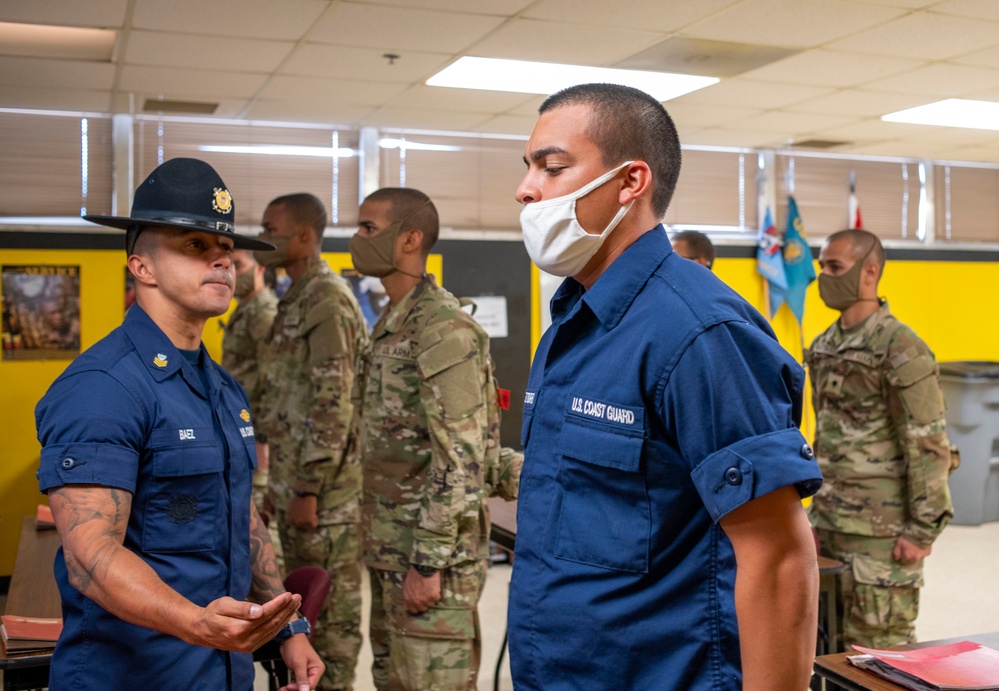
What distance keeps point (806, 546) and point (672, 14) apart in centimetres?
355

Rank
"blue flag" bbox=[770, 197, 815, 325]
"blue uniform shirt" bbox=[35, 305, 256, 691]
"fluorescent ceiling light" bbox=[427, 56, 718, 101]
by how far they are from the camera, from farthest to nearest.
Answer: "blue flag" bbox=[770, 197, 815, 325], "fluorescent ceiling light" bbox=[427, 56, 718, 101], "blue uniform shirt" bbox=[35, 305, 256, 691]

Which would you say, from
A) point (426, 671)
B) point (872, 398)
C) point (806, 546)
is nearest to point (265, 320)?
point (426, 671)

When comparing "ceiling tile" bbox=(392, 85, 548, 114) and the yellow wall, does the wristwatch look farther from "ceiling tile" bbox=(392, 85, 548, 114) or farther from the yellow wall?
the yellow wall

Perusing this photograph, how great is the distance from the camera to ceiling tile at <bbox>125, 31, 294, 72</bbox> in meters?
4.56

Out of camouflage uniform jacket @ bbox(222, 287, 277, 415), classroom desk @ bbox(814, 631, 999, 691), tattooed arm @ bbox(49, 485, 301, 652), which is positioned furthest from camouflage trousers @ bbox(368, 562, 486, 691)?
camouflage uniform jacket @ bbox(222, 287, 277, 415)

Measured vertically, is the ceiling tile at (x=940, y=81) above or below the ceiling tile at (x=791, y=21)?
above

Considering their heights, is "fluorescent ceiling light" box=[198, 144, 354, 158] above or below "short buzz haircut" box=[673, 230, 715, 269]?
above

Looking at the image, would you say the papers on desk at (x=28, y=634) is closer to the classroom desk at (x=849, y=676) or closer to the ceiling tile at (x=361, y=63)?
the classroom desk at (x=849, y=676)

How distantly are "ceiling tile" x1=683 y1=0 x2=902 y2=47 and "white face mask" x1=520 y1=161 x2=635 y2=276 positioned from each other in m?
3.06

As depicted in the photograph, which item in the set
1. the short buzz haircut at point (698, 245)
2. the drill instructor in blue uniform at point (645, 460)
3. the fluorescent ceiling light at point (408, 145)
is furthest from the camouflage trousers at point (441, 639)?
the fluorescent ceiling light at point (408, 145)

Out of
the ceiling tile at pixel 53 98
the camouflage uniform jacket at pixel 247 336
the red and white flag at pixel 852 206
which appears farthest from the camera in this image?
the red and white flag at pixel 852 206

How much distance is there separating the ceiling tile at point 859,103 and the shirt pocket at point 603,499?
512 centimetres

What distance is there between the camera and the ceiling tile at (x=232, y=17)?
4.04 m

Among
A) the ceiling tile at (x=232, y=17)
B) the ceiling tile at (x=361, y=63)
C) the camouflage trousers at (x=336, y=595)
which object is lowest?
the camouflage trousers at (x=336, y=595)
